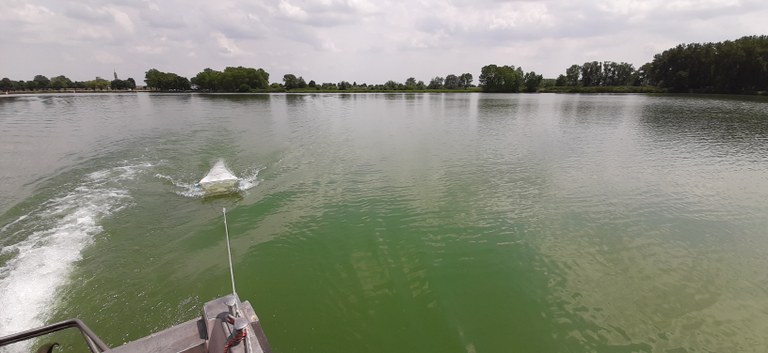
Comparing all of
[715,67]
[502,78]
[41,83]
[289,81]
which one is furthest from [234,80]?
[715,67]

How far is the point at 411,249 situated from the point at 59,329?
9347mm

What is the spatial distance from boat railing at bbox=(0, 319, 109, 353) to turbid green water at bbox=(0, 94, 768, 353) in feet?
13.1

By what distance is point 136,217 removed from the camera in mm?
15062

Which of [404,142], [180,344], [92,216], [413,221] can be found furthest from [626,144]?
[92,216]

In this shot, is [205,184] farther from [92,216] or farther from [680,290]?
[680,290]

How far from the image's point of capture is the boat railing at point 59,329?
423cm

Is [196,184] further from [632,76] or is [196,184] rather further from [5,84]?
[5,84]

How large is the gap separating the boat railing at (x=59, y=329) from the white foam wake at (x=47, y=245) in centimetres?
581

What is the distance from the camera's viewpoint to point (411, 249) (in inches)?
485

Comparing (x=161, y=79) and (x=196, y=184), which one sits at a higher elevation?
(x=161, y=79)

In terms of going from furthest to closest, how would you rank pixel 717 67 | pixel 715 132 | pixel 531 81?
1. pixel 531 81
2. pixel 717 67
3. pixel 715 132

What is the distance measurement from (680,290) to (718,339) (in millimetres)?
1921

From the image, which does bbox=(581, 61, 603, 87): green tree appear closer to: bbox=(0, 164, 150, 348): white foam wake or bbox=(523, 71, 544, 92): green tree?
bbox=(523, 71, 544, 92): green tree

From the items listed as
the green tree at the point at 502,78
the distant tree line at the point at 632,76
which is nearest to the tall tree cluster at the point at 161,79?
the distant tree line at the point at 632,76
